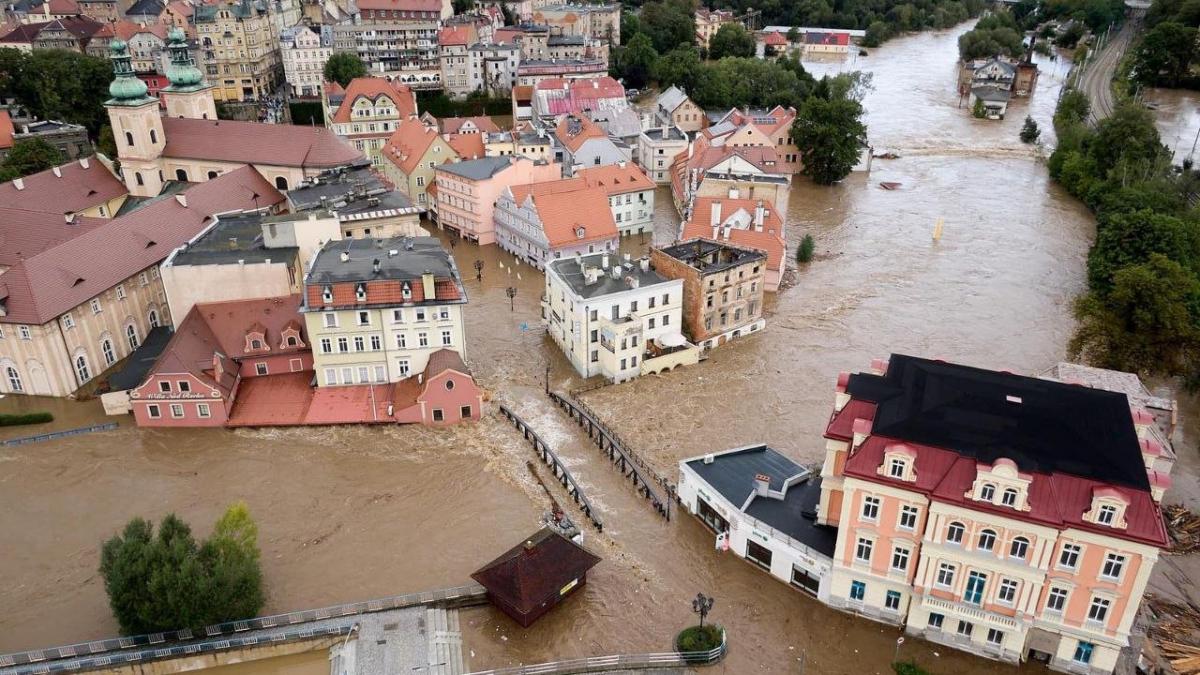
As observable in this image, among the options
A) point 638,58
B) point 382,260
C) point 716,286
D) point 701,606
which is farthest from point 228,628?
point 638,58

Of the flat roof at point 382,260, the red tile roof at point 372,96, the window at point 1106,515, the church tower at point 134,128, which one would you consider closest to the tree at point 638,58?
the red tile roof at point 372,96

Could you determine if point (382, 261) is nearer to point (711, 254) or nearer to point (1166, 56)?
point (711, 254)

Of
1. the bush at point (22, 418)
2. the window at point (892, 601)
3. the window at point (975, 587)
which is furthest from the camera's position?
the bush at point (22, 418)

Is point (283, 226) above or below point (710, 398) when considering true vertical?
above

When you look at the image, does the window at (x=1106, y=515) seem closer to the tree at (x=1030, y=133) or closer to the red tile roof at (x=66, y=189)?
the red tile roof at (x=66, y=189)

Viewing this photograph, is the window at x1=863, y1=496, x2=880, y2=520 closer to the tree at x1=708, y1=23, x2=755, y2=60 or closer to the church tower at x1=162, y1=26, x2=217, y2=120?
the church tower at x1=162, y1=26, x2=217, y2=120

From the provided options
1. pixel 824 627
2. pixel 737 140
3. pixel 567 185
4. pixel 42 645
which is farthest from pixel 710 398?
pixel 737 140

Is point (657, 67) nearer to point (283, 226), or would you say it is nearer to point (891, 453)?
point (283, 226)

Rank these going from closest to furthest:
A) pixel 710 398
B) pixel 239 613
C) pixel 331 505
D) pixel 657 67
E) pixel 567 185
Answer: pixel 239 613, pixel 331 505, pixel 710 398, pixel 567 185, pixel 657 67
